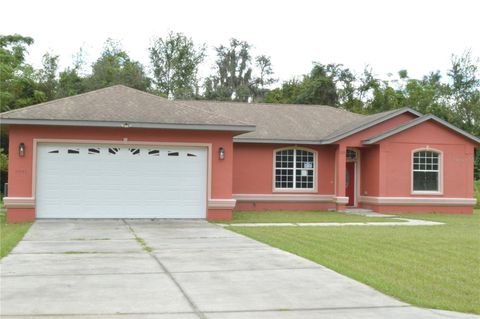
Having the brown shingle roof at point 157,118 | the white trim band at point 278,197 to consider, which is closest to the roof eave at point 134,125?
the brown shingle roof at point 157,118

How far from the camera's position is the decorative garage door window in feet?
81.9

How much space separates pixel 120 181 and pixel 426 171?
12.3 m

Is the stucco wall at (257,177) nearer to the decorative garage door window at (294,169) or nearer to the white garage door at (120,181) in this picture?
the decorative garage door window at (294,169)

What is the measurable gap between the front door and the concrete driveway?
45.6ft

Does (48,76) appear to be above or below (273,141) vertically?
above

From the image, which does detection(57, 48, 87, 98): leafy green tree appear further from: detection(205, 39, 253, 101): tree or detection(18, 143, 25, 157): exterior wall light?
detection(18, 143, 25, 157): exterior wall light

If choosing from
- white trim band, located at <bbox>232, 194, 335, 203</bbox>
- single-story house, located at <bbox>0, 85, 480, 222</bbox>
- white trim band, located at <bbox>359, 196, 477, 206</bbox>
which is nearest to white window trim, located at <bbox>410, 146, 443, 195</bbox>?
white trim band, located at <bbox>359, 196, 477, 206</bbox>

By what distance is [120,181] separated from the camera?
1897 cm

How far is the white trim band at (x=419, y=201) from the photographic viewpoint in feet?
78.5

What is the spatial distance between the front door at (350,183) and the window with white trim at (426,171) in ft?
8.98

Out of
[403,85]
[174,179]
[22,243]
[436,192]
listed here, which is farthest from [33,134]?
[403,85]

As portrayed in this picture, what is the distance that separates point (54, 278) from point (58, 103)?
12.0m

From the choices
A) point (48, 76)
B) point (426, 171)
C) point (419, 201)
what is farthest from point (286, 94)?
point (419, 201)

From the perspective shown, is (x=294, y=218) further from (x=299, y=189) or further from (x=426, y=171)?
(x=426, y=171)
